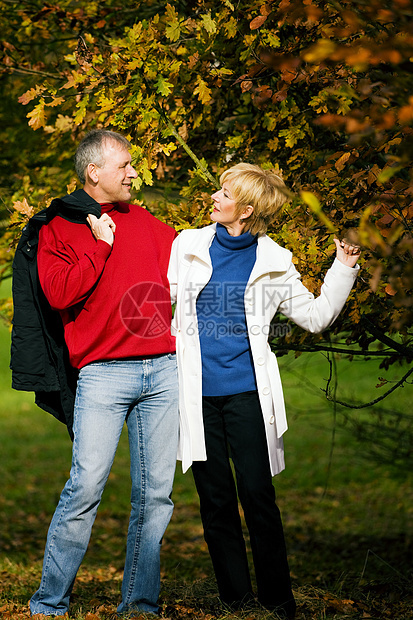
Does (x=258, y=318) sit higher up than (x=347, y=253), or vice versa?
(x=347, y=253)

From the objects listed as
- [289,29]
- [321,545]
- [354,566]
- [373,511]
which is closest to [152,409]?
[289,29]

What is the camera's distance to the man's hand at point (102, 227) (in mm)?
3000

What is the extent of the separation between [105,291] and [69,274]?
0.20m

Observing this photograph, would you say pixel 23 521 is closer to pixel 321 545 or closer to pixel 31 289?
pixel 321 545

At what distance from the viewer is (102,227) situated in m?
3.01

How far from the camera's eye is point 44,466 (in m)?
12.9

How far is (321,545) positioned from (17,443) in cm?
856

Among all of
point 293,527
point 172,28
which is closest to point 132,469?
point 172,28

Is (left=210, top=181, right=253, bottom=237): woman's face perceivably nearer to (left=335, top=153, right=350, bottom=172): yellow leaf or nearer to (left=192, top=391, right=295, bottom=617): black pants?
(left=335, top=153, right=350, bottom=172): yellow leaf

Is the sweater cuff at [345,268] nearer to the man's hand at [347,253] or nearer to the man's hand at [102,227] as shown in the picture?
the man's hand at [347,253]

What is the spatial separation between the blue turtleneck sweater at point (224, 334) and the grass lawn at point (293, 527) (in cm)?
90

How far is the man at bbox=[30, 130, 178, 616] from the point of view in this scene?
3.01m

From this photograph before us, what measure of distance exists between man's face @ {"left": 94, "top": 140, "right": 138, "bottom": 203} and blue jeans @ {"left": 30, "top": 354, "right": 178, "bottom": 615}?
0.74m

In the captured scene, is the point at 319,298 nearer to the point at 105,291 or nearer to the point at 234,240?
the point at 234,240
